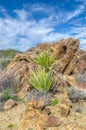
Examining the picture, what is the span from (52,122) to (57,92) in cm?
354

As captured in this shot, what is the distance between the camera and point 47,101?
400 inches

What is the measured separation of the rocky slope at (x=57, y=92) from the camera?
8.59 metres

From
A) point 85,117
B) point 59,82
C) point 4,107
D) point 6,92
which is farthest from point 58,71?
point 85,117

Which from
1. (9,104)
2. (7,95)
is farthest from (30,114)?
(7,95)

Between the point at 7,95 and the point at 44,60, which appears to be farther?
the point at 44,60

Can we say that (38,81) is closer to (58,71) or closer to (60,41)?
(58,71)

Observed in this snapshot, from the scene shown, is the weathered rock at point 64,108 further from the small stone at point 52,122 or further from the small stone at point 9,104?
the small stone at point 9,104

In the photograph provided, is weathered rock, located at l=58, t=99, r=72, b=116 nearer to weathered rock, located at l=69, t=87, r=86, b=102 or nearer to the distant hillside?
weathered rock, located at l=69, t=87, r=86, b=102

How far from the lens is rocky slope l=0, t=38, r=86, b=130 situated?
8.59m

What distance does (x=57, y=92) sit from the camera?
39.4 feet

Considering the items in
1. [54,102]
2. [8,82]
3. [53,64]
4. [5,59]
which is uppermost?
[5,59]

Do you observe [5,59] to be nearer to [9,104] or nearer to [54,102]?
[9,104]

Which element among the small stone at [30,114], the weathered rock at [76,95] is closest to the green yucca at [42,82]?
the weathered rock at [76,95]

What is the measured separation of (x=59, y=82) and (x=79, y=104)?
2445 mm
